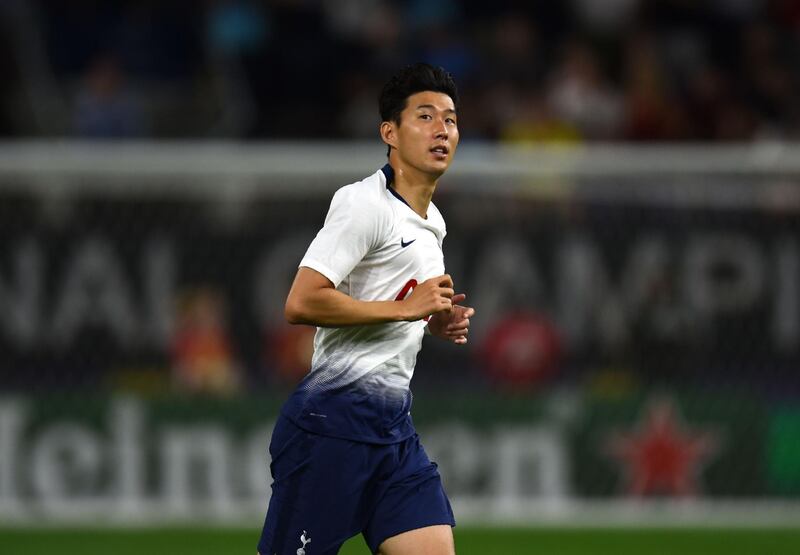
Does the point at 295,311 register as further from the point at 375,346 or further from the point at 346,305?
the point at 375,346

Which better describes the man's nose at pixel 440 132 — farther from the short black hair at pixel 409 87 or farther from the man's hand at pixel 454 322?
the man's hand at pixel 454 322

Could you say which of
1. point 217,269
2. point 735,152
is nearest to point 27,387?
point 217,269

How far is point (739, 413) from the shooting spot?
11070 mm

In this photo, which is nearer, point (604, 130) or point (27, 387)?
point (27, 387)

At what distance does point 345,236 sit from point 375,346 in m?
0.46

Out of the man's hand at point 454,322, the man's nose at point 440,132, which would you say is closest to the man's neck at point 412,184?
the man's nose at point 440,132

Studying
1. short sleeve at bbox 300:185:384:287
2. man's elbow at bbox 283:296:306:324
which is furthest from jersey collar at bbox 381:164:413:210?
man's elbow at bbox 283:296:306:324

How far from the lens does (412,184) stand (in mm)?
5148

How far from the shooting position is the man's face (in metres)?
5.07

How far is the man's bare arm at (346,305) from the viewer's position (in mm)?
4816

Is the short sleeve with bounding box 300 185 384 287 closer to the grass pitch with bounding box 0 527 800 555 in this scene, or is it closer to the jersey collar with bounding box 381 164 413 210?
the jersey collar with bounding box 381 164 413 210

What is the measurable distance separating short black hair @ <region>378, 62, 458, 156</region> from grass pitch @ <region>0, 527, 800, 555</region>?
4.58 meters

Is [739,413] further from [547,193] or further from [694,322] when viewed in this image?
[547,193]

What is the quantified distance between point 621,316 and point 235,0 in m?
5.00
